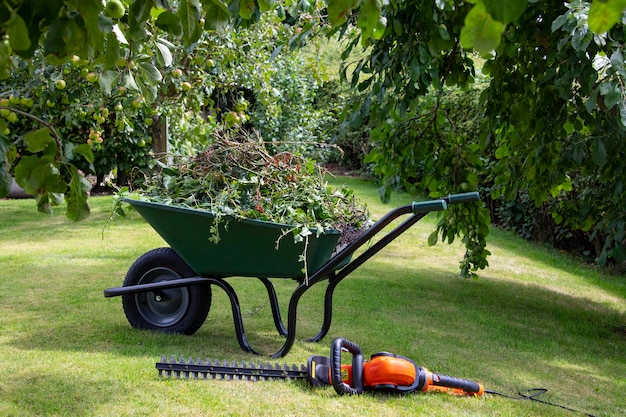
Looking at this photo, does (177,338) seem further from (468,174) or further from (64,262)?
(64,262)

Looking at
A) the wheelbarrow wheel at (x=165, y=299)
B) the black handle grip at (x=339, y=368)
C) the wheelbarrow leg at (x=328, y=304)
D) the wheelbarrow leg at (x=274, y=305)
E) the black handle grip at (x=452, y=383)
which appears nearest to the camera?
the black handle grip at (x=339, y=368)

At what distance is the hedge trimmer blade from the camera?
298 cm

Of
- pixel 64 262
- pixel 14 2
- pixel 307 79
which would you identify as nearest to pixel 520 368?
pixel 14 2

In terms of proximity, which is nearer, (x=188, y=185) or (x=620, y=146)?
(x=188, y=185)

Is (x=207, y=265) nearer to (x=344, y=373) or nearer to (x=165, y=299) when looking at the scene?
(x=165, y=299)

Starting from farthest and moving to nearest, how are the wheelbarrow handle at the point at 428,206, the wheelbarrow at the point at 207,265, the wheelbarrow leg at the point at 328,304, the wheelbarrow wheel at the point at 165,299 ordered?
the wheelbarrow wheel at the point at 165,299, the wheelbarrow leg at the point at 328,304, the wheelbarrow at the point at 207,265, the wheelbarrow handle at the point at 428,206

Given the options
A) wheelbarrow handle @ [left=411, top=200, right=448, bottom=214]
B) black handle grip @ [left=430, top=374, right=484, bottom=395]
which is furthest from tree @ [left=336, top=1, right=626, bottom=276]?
black handle grip @ [left=430, top=374, right=484, bottom=395]

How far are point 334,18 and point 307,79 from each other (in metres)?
9.48

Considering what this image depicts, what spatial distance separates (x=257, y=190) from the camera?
3492 millimetres

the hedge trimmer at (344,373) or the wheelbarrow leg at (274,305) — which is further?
the wheelbarrow leg at (274,305)

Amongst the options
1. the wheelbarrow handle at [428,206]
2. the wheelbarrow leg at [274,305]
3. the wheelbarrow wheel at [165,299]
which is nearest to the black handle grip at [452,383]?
the wheelbarrow handle at [428,206]

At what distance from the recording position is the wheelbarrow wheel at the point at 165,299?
369 centimetres

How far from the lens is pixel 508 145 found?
523 cm

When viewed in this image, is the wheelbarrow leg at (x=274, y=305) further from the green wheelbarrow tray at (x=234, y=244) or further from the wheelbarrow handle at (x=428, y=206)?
the wheelbarrow handle at (x=428, y=206)
